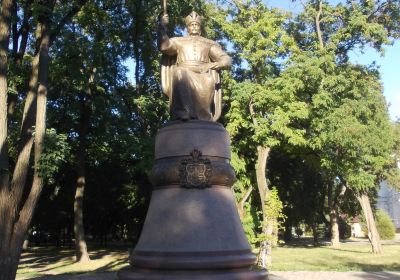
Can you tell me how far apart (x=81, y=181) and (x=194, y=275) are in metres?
16.3

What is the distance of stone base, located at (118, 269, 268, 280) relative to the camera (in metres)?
6.16

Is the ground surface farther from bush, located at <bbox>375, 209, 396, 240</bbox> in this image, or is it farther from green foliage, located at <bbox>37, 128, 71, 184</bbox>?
bush, located at <bbox>375, 209, 396, 240</bbox>

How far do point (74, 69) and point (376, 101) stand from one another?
1525 cm

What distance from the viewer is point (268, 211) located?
1828cm

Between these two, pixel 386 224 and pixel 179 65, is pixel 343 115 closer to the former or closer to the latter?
pixel 179 65

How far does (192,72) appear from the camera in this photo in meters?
8.12

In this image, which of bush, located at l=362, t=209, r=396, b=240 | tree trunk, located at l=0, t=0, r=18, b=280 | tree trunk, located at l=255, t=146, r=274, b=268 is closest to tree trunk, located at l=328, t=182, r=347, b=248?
bush, located at l=362, t=209, r=396, b=240

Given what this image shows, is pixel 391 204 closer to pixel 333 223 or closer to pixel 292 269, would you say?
pixel 333 223

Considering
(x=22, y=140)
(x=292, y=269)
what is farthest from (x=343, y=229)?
(x=22, y=140)

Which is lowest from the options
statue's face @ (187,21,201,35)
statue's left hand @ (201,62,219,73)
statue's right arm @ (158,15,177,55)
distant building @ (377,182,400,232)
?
statue's left hand @ (201,62,219,73)

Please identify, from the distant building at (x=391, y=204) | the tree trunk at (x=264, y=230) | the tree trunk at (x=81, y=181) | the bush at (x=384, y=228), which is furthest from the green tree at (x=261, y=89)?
the distant building at (x=391, y=204)

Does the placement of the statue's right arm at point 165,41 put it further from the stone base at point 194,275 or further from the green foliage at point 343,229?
the green foliage at point 343,229

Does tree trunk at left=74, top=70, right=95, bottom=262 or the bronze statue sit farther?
tree trunk at left=74, top=70, right=95, bottom=262

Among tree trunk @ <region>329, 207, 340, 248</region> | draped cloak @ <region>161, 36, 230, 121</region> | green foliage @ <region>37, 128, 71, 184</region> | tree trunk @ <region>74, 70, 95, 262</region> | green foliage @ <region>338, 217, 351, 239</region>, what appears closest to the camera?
draped cloak @ <region>161, 36, 230, 121</region>
